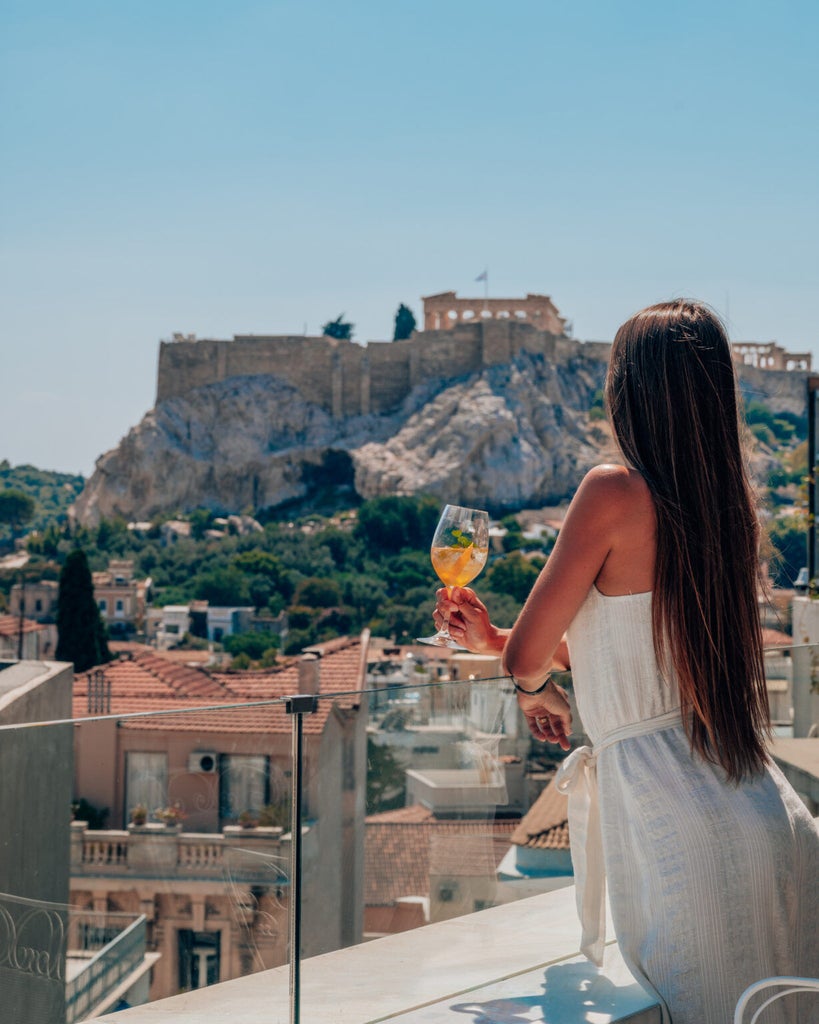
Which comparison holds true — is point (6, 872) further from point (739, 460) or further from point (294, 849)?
point (739, 460)

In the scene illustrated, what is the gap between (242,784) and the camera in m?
1.23

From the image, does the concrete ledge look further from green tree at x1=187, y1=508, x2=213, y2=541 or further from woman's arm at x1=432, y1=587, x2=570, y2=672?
green tree at x1=187, y1=508, x2=213, y2=541

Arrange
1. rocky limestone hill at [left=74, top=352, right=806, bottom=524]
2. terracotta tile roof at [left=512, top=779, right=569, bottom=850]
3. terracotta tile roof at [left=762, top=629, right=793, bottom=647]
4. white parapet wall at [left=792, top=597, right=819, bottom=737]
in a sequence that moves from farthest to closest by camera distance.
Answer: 1. rocky limestone hill at [left=74, top=352, right=806, bottom=524]
2. terracotta tile roof at [left=762, top=629, right=793, bottom=647]
3. white parapet wall at [left=792, top=597, right=819, bottom=737]
4. terracotta tile roof at [left=512, top=779, right=569, bottom=850]

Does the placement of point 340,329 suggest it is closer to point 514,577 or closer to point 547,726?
point 514,577

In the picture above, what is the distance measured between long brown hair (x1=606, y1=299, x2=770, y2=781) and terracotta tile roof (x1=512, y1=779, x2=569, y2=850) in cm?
44

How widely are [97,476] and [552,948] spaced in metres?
42.8

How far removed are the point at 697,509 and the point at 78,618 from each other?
23.4m

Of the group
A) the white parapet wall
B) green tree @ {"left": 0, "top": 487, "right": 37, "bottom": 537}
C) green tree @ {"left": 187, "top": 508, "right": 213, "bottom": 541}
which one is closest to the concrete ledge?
the white parapet wall

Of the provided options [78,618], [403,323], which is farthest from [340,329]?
[78,618]

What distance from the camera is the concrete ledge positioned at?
1179 millimetres

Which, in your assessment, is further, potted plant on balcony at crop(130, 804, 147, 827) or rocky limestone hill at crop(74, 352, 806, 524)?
rocky limestone hill at crop(74, 352, 806, 524)

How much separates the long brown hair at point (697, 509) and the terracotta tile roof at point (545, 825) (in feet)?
1.43

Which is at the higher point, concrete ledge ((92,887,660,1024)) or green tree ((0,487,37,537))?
green tree ((0,487,37,537))

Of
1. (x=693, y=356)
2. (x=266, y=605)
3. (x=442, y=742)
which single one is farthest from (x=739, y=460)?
(x=266, y=605)
